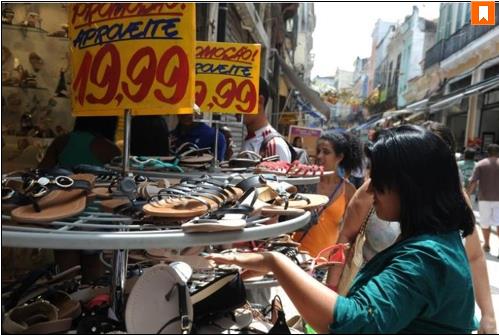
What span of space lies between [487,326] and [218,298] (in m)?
1.05

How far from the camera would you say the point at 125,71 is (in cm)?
156

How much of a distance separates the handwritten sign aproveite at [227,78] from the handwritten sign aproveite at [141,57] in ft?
6.47

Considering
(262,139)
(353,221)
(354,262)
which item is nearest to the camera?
(354,262)

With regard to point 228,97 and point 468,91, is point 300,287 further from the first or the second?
point 468,91

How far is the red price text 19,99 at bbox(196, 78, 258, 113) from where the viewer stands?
3.63m

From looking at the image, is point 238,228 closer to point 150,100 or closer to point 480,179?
point 150,100

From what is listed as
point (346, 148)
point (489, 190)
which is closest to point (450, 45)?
point (489, 190)

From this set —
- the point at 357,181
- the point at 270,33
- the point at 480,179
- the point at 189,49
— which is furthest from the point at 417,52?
the point at 189,49

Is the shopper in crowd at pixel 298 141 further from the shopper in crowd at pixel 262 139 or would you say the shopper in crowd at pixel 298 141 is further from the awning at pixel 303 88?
the awning at pixel 303 88

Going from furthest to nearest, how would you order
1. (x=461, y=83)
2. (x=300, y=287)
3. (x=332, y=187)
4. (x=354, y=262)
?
(x=461, y=83) → (x=332, y=187) → (x=354, y=262) → (x=300, y=287)

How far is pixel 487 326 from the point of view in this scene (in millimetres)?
1607

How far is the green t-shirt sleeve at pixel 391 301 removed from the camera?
101cm

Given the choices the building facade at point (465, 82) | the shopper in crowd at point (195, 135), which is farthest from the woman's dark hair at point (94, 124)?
the building facade at point (465, 82)

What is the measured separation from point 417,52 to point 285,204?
122 ft
